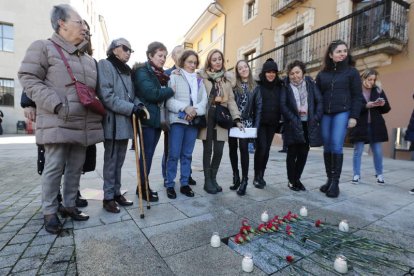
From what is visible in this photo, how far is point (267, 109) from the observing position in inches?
149

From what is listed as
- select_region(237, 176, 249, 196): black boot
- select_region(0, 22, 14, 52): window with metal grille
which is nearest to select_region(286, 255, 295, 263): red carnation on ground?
select_region(237, 176, 249, 196): black boot

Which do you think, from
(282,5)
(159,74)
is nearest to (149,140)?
(159,74)

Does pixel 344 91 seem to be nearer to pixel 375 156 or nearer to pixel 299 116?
pixel 299 116

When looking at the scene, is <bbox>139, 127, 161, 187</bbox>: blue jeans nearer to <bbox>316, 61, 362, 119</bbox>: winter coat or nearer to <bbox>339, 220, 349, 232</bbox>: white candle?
<bbox>339, 220, 349, 232</bbox>: white candle

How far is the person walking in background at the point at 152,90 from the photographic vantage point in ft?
9.71

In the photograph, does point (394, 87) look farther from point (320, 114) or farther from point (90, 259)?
point (90, 259)

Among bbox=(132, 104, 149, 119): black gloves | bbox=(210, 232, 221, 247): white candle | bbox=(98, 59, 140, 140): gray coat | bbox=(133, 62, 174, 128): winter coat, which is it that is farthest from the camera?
bbox=(133, 62, 174, 128): winter coat

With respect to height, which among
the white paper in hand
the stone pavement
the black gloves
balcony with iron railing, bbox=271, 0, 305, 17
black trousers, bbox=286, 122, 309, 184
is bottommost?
the stone pavement

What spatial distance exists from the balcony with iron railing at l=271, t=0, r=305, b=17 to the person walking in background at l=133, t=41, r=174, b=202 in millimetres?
10716

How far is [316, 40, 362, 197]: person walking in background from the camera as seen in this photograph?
137 inches

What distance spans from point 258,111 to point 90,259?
267cm

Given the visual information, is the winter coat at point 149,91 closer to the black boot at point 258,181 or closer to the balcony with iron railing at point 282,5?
the black boot at point 258,181

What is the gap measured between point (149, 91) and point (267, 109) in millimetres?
1715

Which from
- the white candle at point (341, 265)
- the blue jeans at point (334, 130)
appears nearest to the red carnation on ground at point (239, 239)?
the white candle at point (341, 265)
